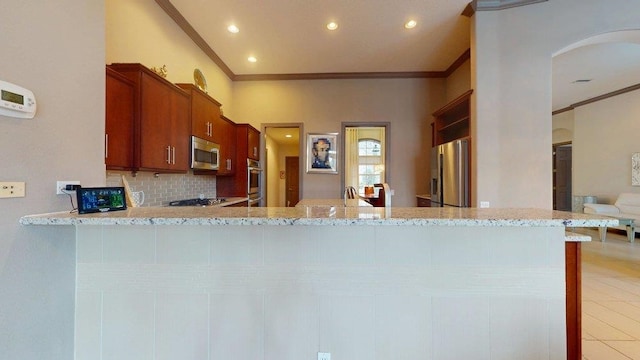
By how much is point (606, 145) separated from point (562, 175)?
2.23 meters

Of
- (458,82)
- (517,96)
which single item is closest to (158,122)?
(517,96)

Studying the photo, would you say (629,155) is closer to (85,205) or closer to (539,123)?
(539,123)

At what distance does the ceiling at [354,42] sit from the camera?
3.18m

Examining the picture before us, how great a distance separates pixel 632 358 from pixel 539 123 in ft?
7.34

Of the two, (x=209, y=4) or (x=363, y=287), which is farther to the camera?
(x=209, y=4)

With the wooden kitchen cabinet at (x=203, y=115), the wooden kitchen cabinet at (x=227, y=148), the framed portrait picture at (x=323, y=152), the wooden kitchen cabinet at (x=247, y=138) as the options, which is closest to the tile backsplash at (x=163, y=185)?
the wooden kitchen cabinet at (x=227, y=148)

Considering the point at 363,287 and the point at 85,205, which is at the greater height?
the point at 85,205

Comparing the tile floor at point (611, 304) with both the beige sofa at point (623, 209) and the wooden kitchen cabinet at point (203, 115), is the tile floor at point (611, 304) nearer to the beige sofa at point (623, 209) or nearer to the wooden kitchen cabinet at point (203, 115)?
the beige sofa at point (623, 209)

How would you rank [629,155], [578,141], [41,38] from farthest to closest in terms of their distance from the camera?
1. [578,141]
2. [629,155]
3. [41,38]

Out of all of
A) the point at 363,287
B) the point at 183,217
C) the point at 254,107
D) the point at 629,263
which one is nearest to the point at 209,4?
the point at 254,107

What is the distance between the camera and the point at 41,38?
3.90 ft

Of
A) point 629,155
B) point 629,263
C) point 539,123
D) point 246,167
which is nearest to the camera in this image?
point 539,123

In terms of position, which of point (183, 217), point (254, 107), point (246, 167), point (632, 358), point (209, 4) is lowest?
point (632, 358)

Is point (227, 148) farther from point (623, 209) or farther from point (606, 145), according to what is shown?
point (606, 145)
